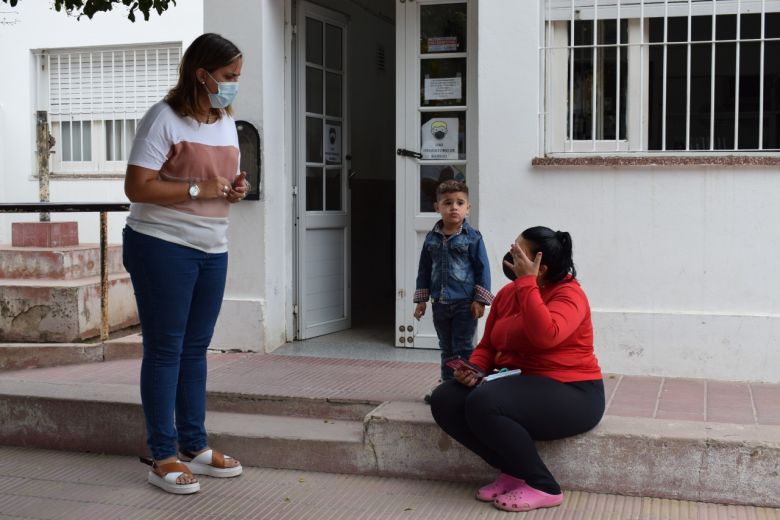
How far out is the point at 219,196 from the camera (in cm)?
465

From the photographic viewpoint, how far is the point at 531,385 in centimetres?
445

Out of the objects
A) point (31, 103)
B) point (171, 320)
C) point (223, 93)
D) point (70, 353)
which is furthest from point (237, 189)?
point (31, 103)

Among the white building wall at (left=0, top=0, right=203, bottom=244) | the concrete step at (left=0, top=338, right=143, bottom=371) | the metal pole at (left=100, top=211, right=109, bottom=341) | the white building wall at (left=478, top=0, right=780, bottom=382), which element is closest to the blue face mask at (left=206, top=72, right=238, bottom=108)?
the white building wall at (left=478, top=0, right=780, bottom=382)

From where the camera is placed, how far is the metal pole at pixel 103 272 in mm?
7215

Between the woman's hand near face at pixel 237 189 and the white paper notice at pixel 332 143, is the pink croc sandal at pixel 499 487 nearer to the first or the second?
the woman's hand near face at pixel 237 189

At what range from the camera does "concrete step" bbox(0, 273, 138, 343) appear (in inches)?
304

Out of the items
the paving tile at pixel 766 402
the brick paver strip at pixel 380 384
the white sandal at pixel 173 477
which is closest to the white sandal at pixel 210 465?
the white sandal at pixel 173 477

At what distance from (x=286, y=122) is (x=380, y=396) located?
2.56m

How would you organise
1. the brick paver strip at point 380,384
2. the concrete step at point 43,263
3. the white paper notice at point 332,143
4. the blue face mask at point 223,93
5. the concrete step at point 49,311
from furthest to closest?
the concrete step at point 43,263 < the white paper notice at point 332,143 < the concrete step at point 49,311 < the brick paver strip at point 380,384 < the blue face mask at point 223,93

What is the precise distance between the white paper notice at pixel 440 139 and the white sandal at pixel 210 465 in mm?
2954

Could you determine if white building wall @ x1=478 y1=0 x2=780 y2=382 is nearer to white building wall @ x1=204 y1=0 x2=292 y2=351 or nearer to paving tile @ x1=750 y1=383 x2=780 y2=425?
paving tile @ x1=750 y1=383 x2=780 y2=425

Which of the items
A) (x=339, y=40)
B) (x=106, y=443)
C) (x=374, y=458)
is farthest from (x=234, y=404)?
(x=339, y=40)

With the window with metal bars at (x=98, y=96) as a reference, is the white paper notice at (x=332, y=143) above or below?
below

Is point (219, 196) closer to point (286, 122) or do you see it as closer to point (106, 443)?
point (106, 443)
